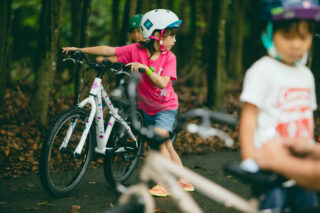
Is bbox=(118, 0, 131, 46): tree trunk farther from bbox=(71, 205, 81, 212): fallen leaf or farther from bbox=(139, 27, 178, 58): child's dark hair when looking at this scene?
bbox=(71, 205, 81, 212): fallen leaf

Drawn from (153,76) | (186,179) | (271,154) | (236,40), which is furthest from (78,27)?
(236,40)

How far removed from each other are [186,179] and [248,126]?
0.50 metres

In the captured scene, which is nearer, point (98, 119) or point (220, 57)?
point (98, 119)

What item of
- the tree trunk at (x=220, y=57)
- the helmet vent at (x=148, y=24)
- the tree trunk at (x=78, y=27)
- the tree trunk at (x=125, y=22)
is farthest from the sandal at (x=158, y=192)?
the tree trunk at (x=220, y=57)

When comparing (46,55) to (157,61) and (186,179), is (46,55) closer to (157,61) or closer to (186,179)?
(157,61)

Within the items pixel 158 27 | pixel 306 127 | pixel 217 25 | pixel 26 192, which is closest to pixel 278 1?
pixel 306 127

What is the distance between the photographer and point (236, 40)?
1928 cm

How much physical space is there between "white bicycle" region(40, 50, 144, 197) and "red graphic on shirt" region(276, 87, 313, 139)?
2.30m

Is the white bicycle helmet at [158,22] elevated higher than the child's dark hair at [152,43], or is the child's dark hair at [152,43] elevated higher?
the white bicycle helmet at [158,22]

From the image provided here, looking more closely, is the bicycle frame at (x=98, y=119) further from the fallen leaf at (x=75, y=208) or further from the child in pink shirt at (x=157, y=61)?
the fallen leaf at (x=75, y=208)

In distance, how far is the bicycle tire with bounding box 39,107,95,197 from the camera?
4.38m

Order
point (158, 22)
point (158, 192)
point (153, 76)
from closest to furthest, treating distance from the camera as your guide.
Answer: point (153, 76), point (158, 22), point (158, 192)

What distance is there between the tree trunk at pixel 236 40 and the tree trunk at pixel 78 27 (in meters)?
9.55

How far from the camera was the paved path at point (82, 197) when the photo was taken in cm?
457
